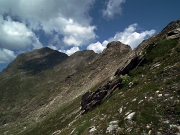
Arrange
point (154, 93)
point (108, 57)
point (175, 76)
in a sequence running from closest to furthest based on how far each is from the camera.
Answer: point (154, 93) < point (175, 76) < point (108, 57)

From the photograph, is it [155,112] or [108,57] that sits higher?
[108,57]

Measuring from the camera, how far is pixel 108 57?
144 metres

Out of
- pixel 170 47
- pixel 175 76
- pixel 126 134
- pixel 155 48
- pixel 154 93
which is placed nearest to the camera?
pixel 126 134

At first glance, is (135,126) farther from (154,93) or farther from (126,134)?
(154,93)

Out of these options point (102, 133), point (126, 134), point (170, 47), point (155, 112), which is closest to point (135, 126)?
point (126, 134)

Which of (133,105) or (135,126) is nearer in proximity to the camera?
(135,126)

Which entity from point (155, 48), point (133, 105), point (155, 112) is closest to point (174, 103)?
point (155, 112)

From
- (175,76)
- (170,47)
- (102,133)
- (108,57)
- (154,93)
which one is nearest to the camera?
(102,133)

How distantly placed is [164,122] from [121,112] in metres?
5.27

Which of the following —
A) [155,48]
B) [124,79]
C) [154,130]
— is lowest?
[154,130]

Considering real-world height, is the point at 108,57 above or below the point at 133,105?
above

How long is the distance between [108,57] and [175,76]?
12654cm

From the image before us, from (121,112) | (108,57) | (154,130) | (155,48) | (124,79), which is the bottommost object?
(154,130)

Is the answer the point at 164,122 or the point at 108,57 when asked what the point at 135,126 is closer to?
the point at 164,122
